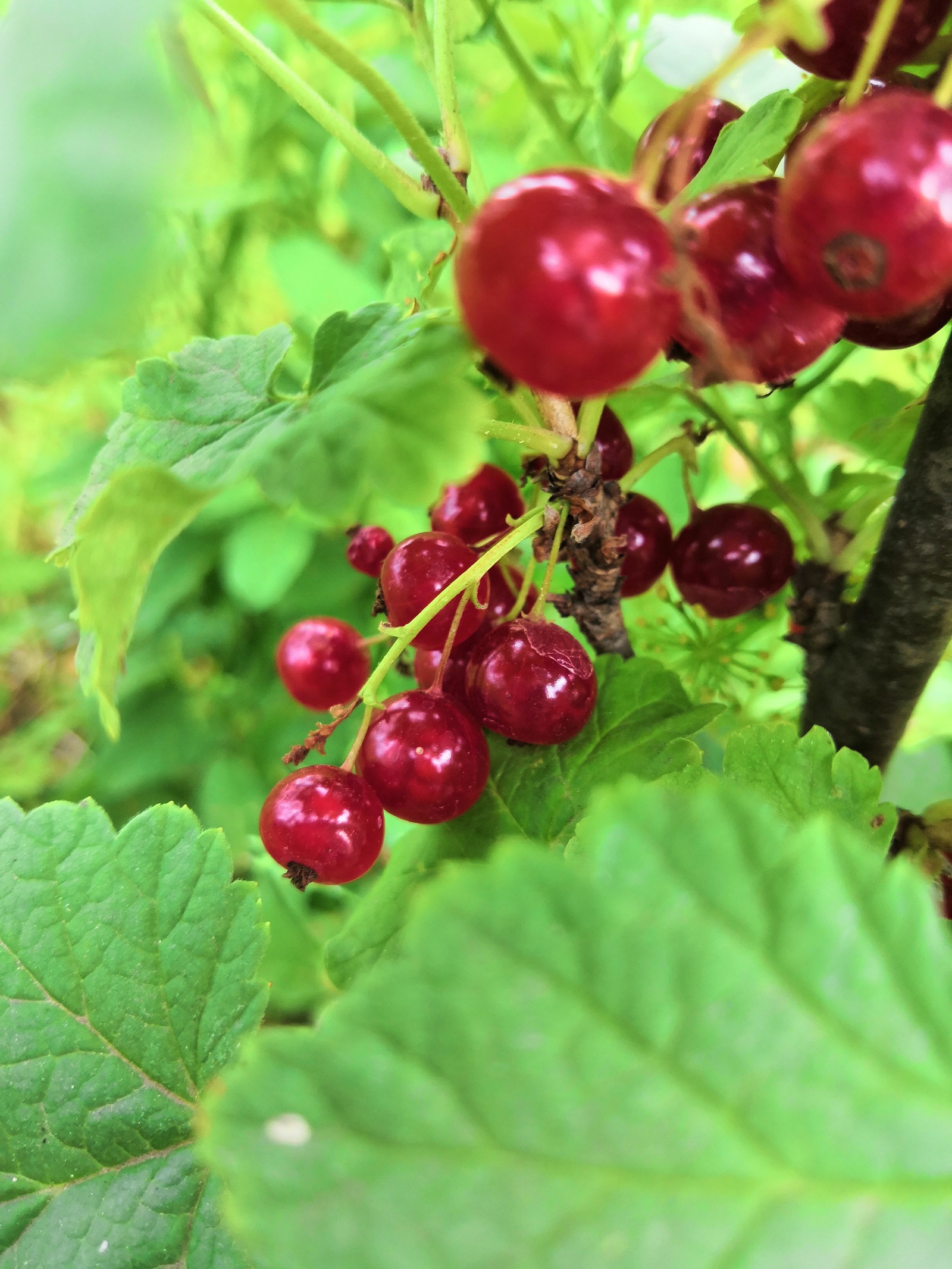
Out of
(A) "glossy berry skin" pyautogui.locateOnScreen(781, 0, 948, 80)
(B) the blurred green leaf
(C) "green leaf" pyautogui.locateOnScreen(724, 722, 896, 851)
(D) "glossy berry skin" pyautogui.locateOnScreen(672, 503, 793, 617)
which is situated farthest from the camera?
(B) the blurred green leaf

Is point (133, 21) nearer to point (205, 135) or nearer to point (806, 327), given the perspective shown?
point (205, 135)

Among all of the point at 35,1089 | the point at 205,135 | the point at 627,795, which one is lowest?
the point at 35,1089

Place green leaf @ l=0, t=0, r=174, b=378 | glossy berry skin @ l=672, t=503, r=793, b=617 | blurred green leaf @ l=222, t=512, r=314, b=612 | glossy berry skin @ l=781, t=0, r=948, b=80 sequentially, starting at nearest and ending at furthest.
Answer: green leaf @ l=0, t=0, r=174, b=378 → glossy berry skin @ l=781, t=0, r=948, b=80 → glossy berry skin @ l=672, t=503, r=793, b=617 → blurred green leaf @ l=222, t=512, r=314, b=612

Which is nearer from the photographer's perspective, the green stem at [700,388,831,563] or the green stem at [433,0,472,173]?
the green stem at [433,0,472,173]

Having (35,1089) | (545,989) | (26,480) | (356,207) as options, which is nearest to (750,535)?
(545,989)

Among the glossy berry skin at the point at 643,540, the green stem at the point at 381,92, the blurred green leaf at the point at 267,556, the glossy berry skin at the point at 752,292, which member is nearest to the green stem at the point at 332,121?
the green stem at the point at 381,92

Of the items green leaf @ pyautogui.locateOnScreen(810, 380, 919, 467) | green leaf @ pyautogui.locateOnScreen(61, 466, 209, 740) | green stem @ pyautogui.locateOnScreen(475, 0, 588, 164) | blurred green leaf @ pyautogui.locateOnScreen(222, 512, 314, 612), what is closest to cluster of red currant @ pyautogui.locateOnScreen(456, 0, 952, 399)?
green leaf @ pyautogui.locateOnScreen(61, 466, 209, 740)

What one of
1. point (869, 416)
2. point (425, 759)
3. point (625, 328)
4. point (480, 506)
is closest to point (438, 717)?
point (425, 759)

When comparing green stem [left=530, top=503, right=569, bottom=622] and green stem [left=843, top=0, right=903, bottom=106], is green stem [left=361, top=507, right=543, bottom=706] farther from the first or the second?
green stem [left=843, top=0, right=903, bottom=106]
